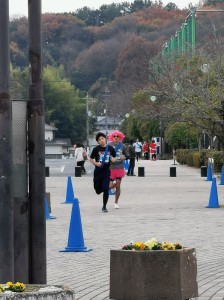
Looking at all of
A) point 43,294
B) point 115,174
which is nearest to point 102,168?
point 115,174

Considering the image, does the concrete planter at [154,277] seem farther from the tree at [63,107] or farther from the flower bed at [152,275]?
the tree at [63,107]

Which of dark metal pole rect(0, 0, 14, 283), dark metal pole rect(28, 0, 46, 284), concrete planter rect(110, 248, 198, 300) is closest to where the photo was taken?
dark metal pole rect(0, 0, 14, 283)

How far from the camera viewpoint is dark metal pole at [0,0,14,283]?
8.21 metres

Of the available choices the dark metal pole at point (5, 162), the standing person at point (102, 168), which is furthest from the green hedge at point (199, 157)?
the dark metal pole at point (5, 162)

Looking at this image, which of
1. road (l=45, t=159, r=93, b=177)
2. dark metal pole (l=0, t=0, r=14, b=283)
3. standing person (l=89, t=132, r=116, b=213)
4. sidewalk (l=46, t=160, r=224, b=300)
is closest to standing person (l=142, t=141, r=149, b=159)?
road (l=45, t=159, r=93, b=177)

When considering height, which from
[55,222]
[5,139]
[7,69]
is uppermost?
[7,69]

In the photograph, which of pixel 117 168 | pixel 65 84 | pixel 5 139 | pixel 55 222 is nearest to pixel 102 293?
pixel 5 139

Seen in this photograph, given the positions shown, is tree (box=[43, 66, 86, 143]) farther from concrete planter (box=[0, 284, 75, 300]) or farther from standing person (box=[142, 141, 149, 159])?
concrete planter (box=[0, 284, 75, 300])

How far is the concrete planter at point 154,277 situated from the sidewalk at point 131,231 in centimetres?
57

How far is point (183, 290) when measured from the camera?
9.38 metres

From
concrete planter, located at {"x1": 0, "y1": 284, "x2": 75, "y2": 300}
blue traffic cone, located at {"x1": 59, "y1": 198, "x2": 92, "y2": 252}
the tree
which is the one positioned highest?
the tree

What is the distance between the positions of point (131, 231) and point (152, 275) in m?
7.97

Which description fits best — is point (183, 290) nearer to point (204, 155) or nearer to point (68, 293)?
point (68, 293)

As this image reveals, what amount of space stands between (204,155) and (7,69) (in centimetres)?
4678
